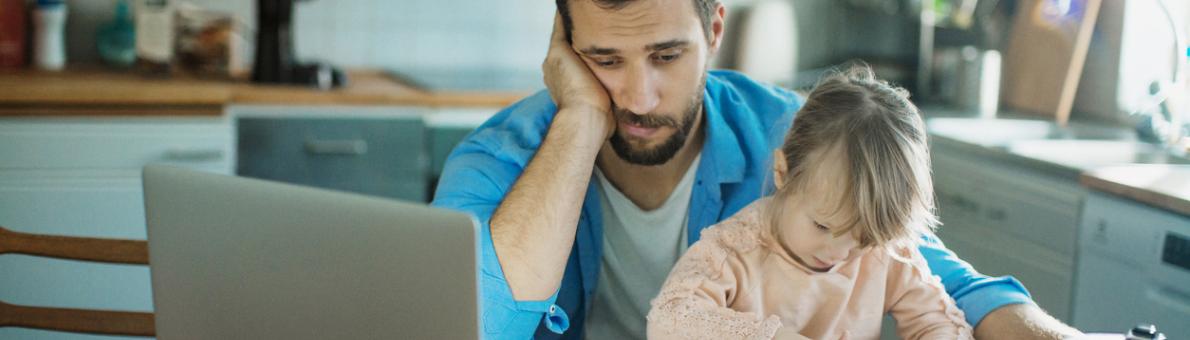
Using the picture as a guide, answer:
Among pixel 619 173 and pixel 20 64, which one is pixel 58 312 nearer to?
pixel 619 173

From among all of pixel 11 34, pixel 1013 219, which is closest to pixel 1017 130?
pixel 1013 219

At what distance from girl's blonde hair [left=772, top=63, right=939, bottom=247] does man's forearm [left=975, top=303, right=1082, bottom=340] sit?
0.13m

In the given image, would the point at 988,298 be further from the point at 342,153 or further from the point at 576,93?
the point at 342,153

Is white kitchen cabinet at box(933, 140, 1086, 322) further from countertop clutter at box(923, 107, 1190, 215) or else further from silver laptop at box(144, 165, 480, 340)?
silver laptop at box(144, 165, 480, 340)

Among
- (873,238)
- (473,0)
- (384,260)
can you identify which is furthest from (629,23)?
(473,0)

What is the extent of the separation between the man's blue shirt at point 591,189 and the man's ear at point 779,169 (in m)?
0.13

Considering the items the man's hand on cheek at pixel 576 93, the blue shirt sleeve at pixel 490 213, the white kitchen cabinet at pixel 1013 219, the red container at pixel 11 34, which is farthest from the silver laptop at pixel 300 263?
the red container at pixel 11 34

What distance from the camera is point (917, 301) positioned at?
1379mm

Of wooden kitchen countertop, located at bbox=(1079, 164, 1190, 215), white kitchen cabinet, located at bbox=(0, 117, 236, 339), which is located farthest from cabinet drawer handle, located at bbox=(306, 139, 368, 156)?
wooden kitchen countertop, located at bbox=(1079, 164, 1190, 215)

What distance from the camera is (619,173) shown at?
1771 millimetres

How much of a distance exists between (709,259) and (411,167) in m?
1.90

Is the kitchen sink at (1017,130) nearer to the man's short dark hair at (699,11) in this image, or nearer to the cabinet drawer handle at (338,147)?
the man's short dark hair at (699,11)

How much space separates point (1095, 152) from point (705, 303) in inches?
73.0

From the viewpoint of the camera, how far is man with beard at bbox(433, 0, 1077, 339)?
4.75ft
